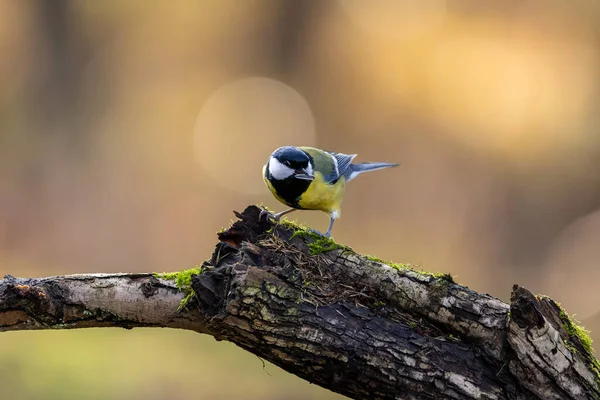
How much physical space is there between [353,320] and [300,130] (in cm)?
A: 489

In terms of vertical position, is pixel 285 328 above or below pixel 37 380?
above

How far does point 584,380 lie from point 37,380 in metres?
3.92

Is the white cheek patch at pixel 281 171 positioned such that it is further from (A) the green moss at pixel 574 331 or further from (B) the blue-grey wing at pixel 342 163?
(A) the green moss at pixel 574 331

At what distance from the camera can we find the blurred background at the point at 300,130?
5926 millimetres

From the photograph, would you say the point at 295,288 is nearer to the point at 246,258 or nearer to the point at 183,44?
the point at 246,258

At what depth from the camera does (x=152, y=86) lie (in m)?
6.52

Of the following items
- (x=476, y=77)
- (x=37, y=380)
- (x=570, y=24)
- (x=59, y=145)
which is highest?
(x=570, y=24)

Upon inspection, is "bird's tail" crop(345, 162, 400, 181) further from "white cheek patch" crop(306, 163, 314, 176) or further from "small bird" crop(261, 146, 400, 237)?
"white cheek patch" crop(306, 163, 314, 176)

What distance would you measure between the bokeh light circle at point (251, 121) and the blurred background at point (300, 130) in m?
0.01

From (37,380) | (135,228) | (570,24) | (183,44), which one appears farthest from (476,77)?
(37,380)

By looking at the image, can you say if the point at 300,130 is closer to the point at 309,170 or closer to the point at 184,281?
the point at 309,170

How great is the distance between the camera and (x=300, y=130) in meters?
6.49

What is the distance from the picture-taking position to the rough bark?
5.32ft

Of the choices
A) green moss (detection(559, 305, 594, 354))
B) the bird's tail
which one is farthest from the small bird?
green moss (detection(559, 305, 594, 354))
